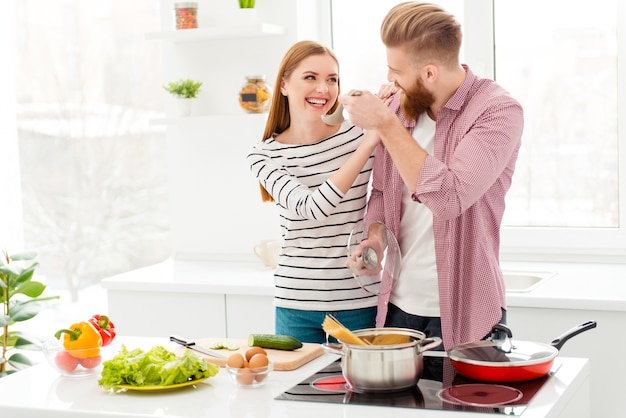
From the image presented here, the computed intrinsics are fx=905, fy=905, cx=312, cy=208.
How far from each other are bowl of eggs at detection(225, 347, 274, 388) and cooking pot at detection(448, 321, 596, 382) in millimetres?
385

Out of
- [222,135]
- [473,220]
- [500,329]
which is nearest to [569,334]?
[500,329]

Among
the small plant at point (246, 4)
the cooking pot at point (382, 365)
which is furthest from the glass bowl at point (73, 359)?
the small plant at point (246, 4)

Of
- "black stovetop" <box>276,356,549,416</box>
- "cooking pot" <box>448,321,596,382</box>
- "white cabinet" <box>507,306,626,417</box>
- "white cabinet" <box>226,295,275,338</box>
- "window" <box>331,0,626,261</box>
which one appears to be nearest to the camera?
"black stovetop" <box>276,356,549,416</box>

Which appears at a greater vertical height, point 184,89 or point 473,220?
point 184,89

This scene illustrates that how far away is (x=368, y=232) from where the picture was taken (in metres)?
2.23

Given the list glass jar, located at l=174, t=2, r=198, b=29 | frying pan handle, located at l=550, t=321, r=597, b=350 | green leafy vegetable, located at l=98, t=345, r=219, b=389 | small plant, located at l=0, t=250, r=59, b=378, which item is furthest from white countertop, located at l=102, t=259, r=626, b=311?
green leafy vegetable, located at l=98, t=345, r=219, b=389

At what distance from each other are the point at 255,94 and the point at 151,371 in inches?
72.2

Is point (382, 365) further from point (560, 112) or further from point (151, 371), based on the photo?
point (560, 112)

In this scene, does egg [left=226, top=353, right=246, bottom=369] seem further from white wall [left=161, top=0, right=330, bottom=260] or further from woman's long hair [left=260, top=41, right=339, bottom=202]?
white wall [left=161, top=0, right=330, bottom=260]

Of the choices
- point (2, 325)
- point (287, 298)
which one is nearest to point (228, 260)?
point (2, 325)

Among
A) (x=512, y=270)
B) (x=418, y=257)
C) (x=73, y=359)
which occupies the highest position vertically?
(x=418, y=257)

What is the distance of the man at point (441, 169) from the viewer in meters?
2.13

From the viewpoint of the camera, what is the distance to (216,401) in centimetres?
180

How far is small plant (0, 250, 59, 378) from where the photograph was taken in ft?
11.8
